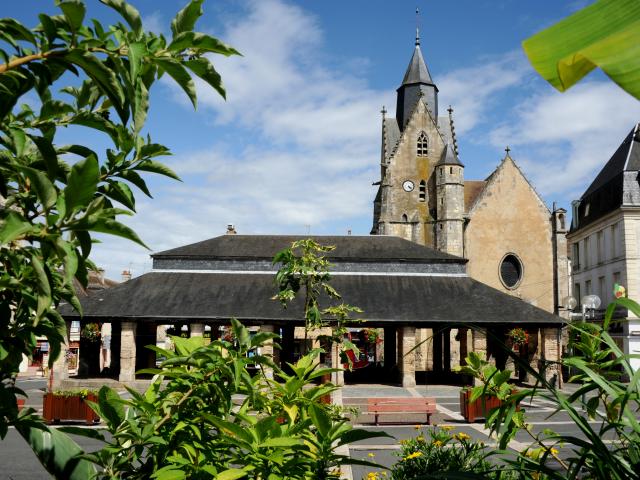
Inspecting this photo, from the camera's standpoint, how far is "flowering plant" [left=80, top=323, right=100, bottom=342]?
914 inches

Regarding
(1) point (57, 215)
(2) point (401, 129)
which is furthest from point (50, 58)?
(2) point (401, 129)

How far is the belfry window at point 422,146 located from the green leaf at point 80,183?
143 feet

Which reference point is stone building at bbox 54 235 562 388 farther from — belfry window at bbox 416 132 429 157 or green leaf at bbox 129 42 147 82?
green leaf at bbox 129 42 147 82

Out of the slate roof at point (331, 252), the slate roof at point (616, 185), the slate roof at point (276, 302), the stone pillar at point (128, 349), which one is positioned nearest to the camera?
the stone pillar at point (128, 349)

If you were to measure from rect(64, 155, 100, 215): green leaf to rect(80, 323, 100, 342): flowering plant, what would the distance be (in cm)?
2395

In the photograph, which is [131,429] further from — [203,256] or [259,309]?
[203,256]

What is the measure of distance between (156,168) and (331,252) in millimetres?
26290

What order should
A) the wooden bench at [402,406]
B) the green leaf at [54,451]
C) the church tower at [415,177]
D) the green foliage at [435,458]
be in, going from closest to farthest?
the green leaf at [54,451] → the green foliage at [435,458] → the wooden bench at [402,406] → the church tower at [415,177]

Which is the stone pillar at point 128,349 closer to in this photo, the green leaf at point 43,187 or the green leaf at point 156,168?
the green leaf at point 156,168

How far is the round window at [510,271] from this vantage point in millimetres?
37844

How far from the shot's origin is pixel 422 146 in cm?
4359

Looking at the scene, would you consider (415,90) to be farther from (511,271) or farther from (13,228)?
(13,228)

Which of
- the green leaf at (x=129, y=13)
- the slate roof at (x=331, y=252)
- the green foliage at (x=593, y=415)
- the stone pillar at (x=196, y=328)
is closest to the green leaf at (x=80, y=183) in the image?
the green leaf at (x=129, y=13)

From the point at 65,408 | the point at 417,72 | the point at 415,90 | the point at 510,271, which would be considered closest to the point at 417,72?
the point at 417,72
